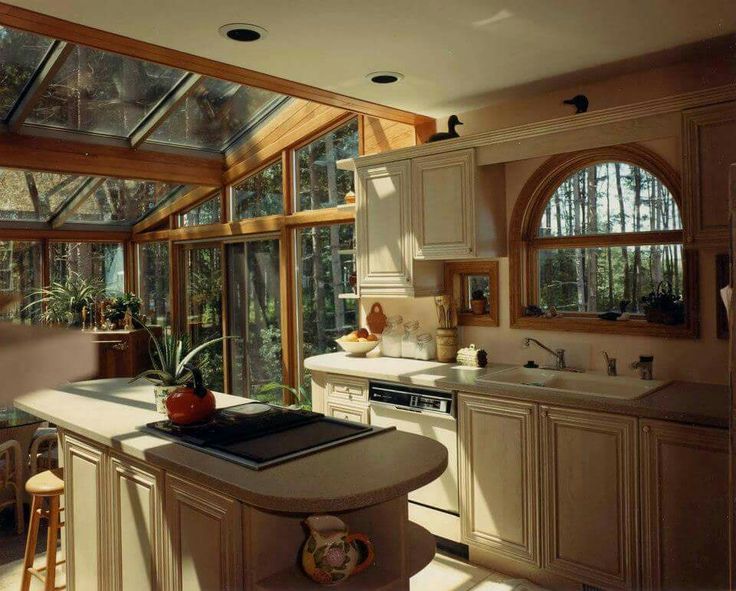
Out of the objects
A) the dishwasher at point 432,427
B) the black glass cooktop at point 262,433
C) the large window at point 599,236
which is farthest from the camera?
the dishwasher at point 432,427

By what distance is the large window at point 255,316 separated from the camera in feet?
18.6

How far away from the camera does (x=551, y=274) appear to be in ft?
12.7

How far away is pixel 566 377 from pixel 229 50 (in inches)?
Answer: 95.6

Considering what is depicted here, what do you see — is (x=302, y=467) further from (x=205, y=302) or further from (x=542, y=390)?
(x=205, y=302)

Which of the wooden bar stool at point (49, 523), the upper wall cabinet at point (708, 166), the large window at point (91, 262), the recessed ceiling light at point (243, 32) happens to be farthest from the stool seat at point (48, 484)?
the large window at point (91, 262)

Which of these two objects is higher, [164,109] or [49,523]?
[164,109]

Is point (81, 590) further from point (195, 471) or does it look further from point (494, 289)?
point (494, 289)

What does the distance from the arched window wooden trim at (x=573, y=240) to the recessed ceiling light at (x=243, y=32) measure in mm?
1799

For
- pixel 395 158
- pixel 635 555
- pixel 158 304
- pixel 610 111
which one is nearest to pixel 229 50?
pixel 395 158

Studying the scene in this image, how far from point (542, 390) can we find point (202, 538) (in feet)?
5.71

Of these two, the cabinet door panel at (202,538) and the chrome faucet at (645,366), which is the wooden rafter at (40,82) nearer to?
the cabinet door panel at (202,538)

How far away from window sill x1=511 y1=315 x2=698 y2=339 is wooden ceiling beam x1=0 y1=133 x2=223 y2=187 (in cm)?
340

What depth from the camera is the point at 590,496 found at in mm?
2965

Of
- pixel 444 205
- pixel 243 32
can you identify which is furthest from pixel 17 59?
pixel 444 205
